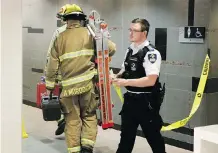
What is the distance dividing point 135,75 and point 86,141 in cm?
95

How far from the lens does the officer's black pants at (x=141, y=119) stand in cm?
346

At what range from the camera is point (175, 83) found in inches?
179

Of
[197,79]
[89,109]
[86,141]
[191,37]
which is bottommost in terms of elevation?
[86,141]

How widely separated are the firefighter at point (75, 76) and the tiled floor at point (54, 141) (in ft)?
1.65

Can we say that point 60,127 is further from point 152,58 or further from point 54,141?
point 152,58

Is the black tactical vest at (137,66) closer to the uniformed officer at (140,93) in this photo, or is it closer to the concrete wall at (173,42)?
the uniformed officer at (140,93)

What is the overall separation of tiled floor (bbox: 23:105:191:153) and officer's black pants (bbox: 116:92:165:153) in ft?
3.01

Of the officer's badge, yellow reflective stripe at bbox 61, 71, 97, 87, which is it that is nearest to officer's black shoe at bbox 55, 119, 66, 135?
yellow reflective stripe at bbox 61, 71, 97, 87

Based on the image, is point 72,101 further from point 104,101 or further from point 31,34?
point 31,34

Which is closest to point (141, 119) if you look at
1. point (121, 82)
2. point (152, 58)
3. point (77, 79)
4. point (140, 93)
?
point (140, 93)

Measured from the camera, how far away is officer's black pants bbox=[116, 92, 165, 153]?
346cm

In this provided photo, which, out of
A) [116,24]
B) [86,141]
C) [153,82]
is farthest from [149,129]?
[116,24]

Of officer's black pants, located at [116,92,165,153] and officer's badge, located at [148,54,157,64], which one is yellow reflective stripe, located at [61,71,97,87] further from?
officer's badge, located at [148,54,157,64]

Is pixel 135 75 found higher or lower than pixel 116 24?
lower
